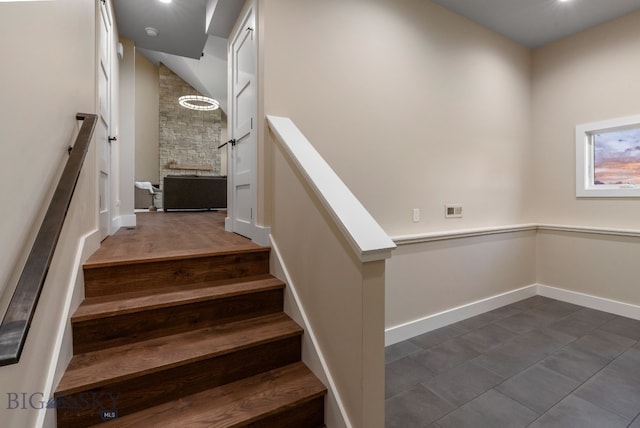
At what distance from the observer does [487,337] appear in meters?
2.56

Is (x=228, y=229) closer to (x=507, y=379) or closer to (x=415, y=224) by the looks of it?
(x=415, y=224)

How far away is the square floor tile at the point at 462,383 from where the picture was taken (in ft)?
5.92

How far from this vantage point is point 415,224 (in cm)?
277

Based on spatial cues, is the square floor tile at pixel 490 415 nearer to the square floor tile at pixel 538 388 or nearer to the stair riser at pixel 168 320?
the square floor tile at pixel 538 388

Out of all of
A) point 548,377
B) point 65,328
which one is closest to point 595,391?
point 548,377

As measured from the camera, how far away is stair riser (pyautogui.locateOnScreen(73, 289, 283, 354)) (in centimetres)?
146

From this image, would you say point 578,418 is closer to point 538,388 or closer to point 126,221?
point 538,388

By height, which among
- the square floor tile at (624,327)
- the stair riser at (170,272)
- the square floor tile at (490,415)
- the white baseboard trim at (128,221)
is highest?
the white baseboard trim at (128,221)

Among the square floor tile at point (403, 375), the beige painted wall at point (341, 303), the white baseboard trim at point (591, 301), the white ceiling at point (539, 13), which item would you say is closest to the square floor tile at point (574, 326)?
the white baseboard trim at point (591, 301)

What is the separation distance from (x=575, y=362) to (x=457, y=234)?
4.07ft

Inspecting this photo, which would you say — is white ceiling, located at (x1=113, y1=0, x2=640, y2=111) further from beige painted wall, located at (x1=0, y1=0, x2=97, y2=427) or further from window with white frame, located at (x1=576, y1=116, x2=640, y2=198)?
beige painted wall, located at (x1=0, y1=0, x2=97, y2=427)

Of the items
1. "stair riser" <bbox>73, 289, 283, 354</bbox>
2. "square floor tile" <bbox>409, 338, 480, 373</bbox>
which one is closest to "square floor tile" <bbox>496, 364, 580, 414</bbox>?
"square floor tile" <bbox>409, 338, 480, 373</bbox>

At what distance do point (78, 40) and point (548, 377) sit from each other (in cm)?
357

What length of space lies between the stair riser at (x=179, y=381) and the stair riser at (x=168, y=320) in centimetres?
28
